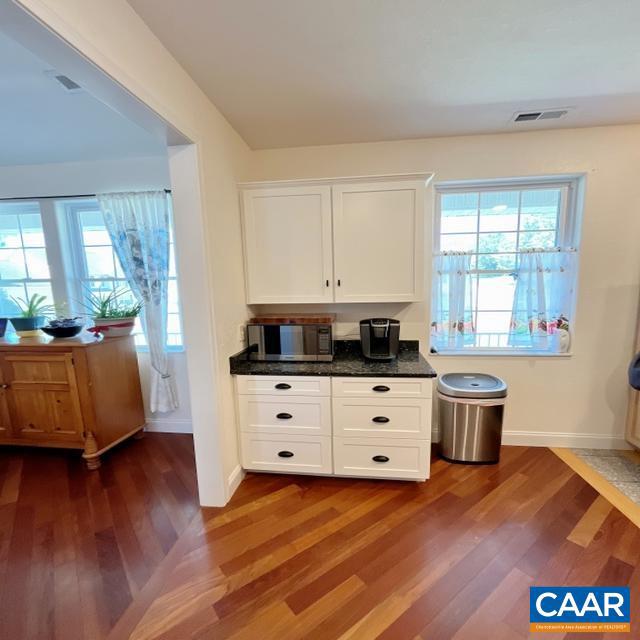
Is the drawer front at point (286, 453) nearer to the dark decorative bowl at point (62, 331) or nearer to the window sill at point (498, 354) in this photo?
the window sill at point (498, 354)

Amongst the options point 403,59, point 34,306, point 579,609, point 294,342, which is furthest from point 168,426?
point 403,59

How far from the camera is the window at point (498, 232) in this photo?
7.76 ft

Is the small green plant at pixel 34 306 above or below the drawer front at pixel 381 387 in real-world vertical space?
above

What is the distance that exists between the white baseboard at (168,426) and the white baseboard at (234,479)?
3.18 ft

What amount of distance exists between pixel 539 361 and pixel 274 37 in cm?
272

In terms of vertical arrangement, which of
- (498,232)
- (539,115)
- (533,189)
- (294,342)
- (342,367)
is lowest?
(342,367)

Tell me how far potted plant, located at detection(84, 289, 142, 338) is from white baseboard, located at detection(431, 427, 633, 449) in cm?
273

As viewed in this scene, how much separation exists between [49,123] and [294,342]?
212 centimetres

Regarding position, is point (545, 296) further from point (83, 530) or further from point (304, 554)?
point (83, 530)

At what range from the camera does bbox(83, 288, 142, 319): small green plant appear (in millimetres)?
2568

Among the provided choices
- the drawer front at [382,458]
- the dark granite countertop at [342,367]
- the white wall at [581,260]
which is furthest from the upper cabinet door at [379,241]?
the drawer front at [382,458]

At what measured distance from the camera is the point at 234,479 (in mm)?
2037

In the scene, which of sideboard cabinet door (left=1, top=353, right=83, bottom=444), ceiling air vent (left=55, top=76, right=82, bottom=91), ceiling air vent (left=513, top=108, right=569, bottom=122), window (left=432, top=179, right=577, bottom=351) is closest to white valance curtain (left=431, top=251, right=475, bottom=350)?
window (left=432, top=179, right=577, bottom=351)

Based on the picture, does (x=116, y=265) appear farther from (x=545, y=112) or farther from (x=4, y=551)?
(x=545, y=112)
